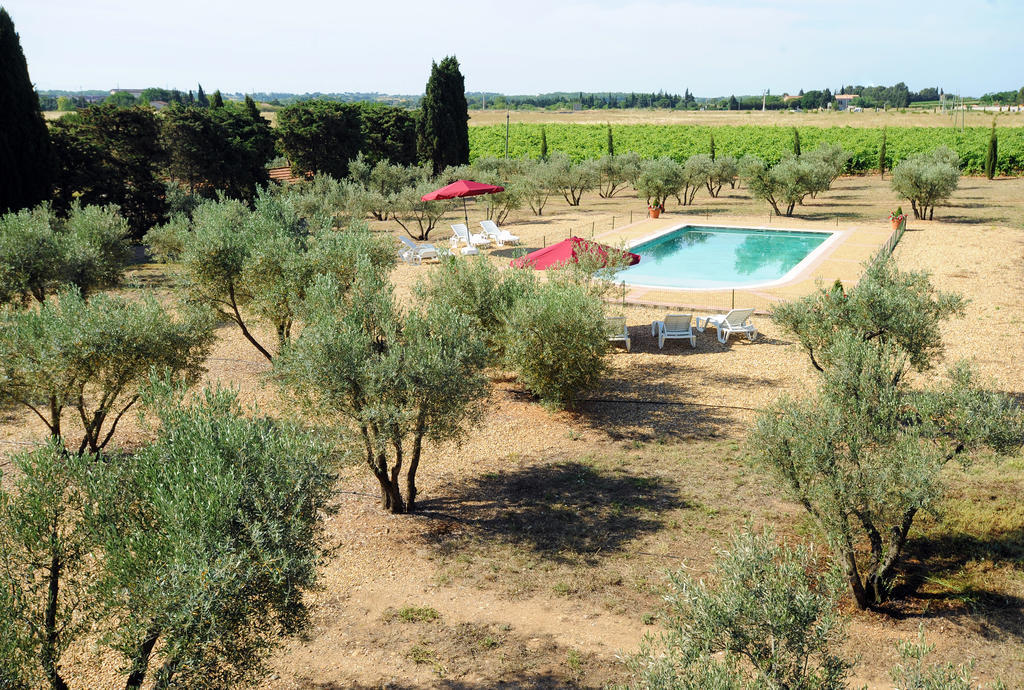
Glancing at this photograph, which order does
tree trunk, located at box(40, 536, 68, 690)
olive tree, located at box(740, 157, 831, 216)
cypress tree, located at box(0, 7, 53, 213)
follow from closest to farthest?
1. tree trunk, located at box(40, 536, 68, 690)
2. cypress tree, located at box(0, 7, 53, 213)
3. olive tree, located at box(740, 157, 831, 216)

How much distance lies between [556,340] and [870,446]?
21.8ft

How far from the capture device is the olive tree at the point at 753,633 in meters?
5.39

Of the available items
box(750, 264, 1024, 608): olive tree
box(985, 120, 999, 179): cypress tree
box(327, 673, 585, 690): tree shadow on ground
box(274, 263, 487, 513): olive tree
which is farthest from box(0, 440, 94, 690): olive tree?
box(985, 120, 999, 179): cypress tree

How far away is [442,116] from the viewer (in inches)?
1967

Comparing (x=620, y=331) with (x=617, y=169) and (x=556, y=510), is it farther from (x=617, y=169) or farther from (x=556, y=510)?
(x=617, y=169)

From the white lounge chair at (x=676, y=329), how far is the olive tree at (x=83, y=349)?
11.5 meters

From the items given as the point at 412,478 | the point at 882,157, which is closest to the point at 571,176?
the point at 882,157

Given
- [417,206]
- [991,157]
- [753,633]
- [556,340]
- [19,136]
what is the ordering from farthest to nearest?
[991,157] → [417,206] → [19,136] → [556,340] → [753,633]

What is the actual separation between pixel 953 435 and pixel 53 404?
13761 millimetres

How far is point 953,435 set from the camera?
30.7ft

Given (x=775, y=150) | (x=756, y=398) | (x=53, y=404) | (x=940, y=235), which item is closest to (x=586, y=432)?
(x=756, y=398)

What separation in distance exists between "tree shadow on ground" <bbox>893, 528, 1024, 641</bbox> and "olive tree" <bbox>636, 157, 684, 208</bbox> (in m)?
29.9

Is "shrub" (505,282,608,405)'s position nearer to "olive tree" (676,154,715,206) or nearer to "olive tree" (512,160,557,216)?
"olive tree" (512,160,557,216)

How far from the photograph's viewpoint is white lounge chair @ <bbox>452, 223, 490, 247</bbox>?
31844 millimetres
